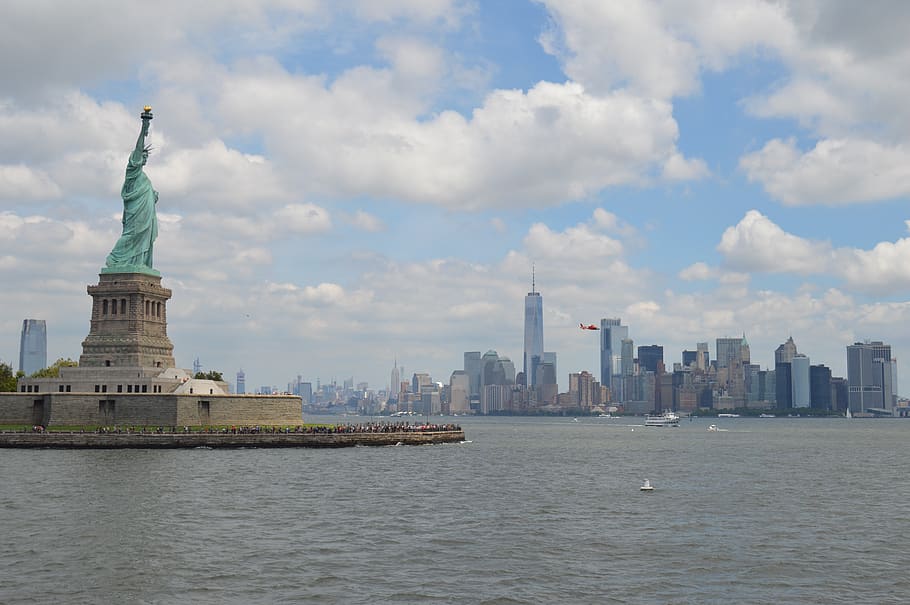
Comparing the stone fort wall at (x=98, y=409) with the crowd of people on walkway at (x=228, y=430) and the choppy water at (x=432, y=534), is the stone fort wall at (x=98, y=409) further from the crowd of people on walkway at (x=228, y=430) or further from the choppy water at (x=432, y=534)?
the choppy water at (x=432, y=534)

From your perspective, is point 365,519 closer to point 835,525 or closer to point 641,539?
point 641,539

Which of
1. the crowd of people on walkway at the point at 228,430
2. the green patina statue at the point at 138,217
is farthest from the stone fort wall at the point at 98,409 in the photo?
the green patina statue at the point at 138,217

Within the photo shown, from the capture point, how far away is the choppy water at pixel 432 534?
35062 mm

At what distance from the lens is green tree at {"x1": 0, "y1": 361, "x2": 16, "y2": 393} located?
121 metres

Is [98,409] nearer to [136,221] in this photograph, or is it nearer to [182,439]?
[182,439]

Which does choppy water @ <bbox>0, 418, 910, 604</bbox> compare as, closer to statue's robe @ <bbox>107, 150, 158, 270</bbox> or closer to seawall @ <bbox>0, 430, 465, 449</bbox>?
seawall @ <bbox>0, 430, 465, 449</bbox>

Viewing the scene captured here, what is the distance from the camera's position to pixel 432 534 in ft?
154

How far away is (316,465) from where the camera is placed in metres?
81.4

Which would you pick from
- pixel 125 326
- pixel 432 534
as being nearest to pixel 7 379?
pixel 125 326

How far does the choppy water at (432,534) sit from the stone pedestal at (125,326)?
2320cm

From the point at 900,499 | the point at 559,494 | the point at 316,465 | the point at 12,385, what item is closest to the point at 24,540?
the point at 559,494

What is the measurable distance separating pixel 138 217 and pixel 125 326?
44.8 ft

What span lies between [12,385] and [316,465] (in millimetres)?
60377

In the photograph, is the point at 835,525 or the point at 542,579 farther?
the point at 835,525
